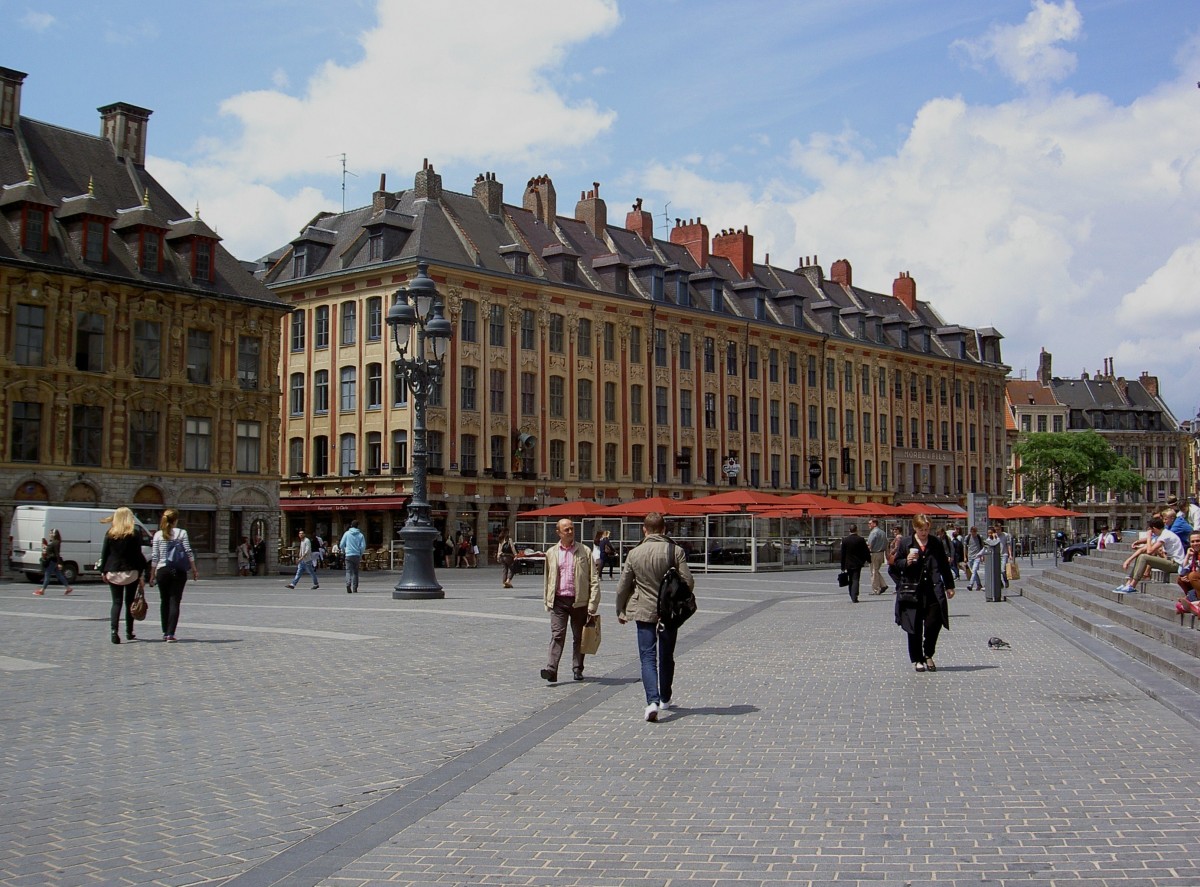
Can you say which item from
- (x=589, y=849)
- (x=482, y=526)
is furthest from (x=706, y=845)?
(x=482, y=526)

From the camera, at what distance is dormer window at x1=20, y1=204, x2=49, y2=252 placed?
3809 centimetres

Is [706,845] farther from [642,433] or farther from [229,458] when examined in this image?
[642,433]

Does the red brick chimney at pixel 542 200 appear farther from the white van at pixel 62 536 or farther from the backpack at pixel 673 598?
the backpack at pixel 673 598

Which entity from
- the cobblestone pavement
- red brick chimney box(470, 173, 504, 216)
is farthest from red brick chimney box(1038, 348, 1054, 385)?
the cobblestone pavement

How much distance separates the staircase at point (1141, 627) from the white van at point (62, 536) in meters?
24.7

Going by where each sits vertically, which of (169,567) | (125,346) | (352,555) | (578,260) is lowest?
(352,555)

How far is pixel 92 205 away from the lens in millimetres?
39344

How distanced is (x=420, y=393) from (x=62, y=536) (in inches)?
615

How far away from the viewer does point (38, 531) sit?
34.4 metres

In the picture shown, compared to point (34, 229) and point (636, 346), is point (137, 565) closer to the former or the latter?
point (34, 229)

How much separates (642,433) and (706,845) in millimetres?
53576

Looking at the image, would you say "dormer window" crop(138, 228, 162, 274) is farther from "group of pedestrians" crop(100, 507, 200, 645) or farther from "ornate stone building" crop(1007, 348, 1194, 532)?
"ornate stone building" crop(1007, 348, 1194, 532)

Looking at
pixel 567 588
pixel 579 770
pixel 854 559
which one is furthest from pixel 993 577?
pixel 579 770

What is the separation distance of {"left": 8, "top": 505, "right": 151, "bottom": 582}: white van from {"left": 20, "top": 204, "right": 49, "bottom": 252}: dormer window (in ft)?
27.8
